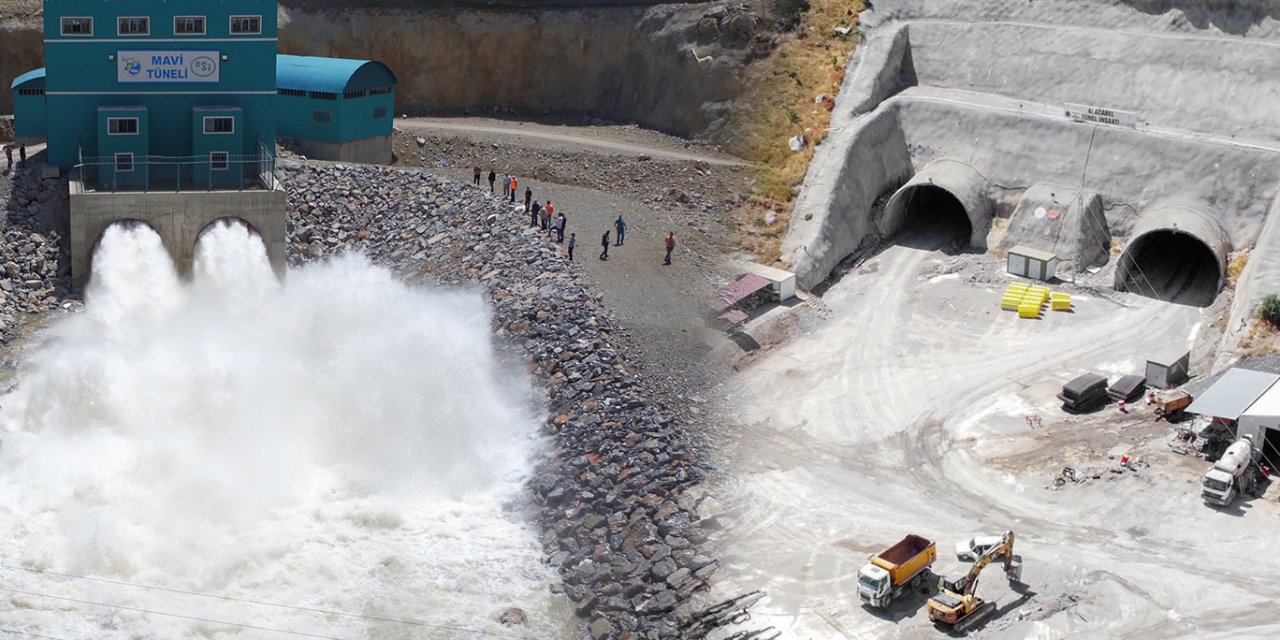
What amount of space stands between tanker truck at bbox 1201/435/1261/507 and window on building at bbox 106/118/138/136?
105 feet

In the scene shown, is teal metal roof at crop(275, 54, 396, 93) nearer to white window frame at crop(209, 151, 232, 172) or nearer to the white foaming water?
white window frame at crop(209, 151, 232, 172)

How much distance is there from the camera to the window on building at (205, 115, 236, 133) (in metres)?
46.7

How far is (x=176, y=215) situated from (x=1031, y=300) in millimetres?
25227

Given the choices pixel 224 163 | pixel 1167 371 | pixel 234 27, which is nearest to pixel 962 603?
pixel 1167 371

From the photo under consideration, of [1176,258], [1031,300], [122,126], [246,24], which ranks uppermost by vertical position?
[246,24]

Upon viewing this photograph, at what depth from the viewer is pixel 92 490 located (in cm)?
3353

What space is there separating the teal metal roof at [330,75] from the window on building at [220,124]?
5687mm

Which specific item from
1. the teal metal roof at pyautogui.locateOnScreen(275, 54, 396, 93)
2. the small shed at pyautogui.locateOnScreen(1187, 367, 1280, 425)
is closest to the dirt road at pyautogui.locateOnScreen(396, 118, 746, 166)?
the teal metal roof at pyautogui.locateOnScreen(275, 54, 396, 93)

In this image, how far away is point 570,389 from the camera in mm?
37500

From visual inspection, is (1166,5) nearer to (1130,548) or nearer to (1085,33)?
(1085,33)

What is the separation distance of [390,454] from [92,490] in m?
6.72

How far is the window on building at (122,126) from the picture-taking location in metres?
45.8

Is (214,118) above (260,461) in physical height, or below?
above

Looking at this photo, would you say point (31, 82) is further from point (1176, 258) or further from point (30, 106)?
point (1176, 258)
